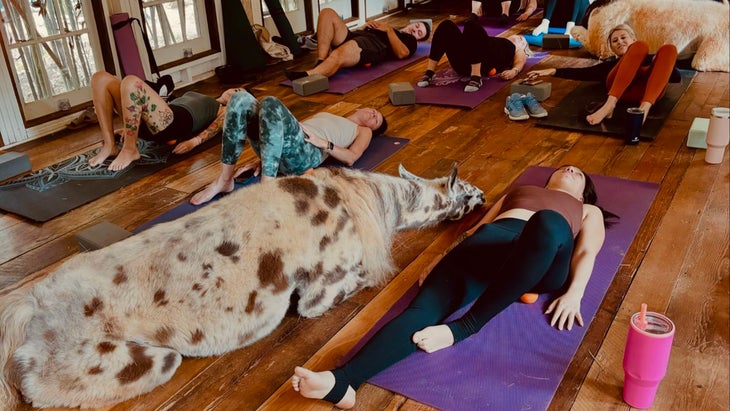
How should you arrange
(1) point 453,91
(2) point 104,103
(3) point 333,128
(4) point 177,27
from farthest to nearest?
(4) point 177,27
(1) point 453,91
(2) point 104,103
(3) point 333,128

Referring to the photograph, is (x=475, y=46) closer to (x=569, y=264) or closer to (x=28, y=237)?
(x=569, y=264)

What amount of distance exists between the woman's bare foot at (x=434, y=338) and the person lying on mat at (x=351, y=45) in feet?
11.1

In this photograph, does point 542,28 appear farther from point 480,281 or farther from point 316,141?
point 480,281

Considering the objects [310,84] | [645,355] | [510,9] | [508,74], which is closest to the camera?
[645,355]

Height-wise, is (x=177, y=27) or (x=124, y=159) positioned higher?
(x=177, y=27)

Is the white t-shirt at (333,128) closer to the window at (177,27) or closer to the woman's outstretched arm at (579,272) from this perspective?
the woman's outstretched arm at (579,272)

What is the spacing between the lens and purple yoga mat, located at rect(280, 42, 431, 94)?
4.93 metres

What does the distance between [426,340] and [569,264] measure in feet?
1.84

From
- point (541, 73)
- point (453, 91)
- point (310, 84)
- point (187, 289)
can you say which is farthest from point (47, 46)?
point (541, 73)

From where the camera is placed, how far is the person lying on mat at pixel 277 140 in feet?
9.70

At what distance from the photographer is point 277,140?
2957mm

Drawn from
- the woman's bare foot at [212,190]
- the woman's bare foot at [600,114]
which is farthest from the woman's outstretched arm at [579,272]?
the woman's bare foot at [212,190]

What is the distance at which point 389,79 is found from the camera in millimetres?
5125

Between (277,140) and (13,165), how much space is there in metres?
1.72
